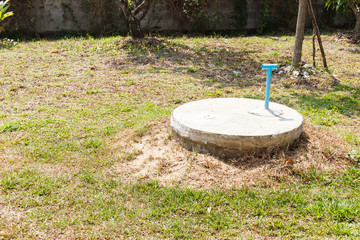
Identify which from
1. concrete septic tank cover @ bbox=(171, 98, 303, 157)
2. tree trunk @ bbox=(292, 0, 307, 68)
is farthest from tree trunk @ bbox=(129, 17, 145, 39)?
concrete septic tank cover @ bbox=(171, 98, 303, 157)

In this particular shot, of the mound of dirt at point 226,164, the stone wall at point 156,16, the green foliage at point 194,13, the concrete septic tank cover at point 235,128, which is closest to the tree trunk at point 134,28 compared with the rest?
the stone wall at point 156,16

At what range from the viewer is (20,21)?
10422 millimetres

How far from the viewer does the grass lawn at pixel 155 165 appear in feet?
8.86

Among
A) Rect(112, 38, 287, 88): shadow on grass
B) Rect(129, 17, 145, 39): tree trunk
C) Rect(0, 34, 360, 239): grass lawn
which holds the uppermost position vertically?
Rect(129, 17, 145, 39): tree trunk

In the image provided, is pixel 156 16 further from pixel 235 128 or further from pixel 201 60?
pixel 235 128

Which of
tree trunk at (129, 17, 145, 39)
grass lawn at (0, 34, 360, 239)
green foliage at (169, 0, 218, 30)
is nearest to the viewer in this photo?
grass lawn at (0, 34, 360, 239)

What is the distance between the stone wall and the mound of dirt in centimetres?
793

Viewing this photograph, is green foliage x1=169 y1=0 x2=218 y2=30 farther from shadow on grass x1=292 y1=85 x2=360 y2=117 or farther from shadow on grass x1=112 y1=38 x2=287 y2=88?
shadow on grass x1=292 y1=85 x2=360 y2=117

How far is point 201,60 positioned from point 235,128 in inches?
180

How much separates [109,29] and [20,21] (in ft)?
8.42

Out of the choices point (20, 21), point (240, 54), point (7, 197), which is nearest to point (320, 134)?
point (7, 197)

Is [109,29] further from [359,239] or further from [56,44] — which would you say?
[359,239]

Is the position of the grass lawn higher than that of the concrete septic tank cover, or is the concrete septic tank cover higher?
the concrete septic tank cover

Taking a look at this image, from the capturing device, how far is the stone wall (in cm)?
1056
